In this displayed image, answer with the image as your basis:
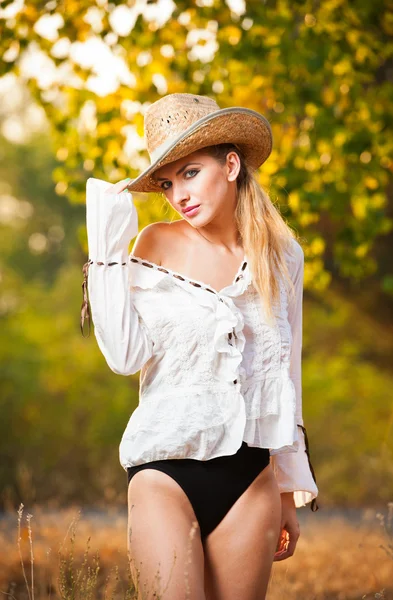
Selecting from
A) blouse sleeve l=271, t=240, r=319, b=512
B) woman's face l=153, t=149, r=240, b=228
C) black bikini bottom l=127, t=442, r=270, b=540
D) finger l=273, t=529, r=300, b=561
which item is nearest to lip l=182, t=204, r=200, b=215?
woman's face l=153, t=149, r=240, b=228

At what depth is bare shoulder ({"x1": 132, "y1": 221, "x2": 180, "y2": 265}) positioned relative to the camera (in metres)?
2.59

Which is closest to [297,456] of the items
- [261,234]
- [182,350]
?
[182,350]

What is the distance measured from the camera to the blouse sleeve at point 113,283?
7.72 ft

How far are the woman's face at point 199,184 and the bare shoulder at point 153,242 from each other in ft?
0.25

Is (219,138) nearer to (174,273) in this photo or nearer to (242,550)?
(174,273)

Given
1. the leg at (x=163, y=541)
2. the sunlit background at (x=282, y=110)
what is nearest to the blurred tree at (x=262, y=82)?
the sunlit background at (x=282, y=110)

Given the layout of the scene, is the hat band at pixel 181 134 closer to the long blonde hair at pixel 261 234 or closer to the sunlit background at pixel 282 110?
the long blonde hair at pixel 261 234

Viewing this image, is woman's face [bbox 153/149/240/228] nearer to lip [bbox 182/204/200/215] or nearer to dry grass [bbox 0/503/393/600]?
lip [bbox 182/204/200/215]

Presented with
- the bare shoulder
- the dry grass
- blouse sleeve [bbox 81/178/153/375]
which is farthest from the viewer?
the dry grass

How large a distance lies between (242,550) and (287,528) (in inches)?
15.5

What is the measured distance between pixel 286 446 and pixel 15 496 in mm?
9340

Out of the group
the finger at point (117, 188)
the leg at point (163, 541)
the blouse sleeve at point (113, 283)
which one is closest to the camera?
the leg at point (163, 541)

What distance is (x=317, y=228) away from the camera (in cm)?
874

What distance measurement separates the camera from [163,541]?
89.2 inches
